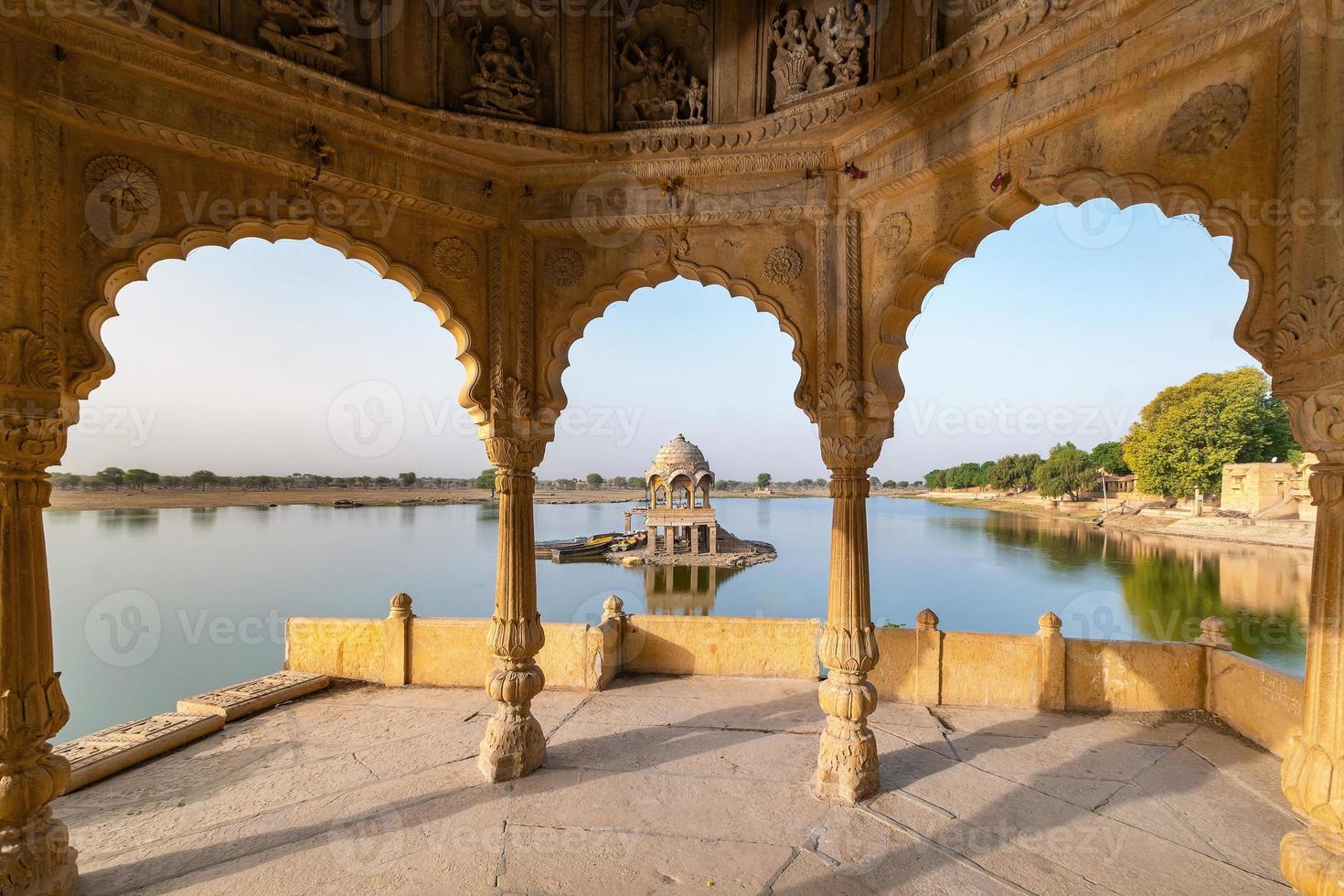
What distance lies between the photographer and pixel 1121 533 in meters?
46.5

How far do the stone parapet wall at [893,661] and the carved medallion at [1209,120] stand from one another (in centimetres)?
439

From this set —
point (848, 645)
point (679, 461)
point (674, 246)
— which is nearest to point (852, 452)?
point (848, 645)

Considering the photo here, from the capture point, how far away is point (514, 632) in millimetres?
4609

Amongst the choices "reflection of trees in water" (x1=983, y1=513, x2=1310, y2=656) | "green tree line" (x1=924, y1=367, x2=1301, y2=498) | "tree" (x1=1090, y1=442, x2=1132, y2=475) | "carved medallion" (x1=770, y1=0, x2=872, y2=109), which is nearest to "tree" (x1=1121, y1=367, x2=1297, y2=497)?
"green tree line" (x1=924, y1=367, x2=1301, y2=498)

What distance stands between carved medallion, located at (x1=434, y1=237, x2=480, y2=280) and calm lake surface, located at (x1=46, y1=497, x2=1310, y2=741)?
287 inches

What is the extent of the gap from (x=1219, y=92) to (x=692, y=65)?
3.15 m

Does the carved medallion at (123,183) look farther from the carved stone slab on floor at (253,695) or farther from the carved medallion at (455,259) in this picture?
the carved stone slab on floor at (253,695)

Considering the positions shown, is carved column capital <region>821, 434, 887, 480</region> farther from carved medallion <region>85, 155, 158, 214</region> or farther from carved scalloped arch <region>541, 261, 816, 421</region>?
carved medallion <region>85, 155, 158, 214</region>

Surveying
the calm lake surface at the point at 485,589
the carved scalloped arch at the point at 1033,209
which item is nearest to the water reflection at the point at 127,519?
the calm lake surface at the point at 485,589

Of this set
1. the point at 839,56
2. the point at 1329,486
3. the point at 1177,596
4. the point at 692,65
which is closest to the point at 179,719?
the point at 692,65

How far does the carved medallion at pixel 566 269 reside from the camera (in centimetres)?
477

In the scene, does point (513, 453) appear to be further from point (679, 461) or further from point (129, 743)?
point (679, 461)

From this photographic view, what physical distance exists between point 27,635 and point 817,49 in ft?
18.4

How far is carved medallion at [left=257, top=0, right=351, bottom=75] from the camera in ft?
11.8
